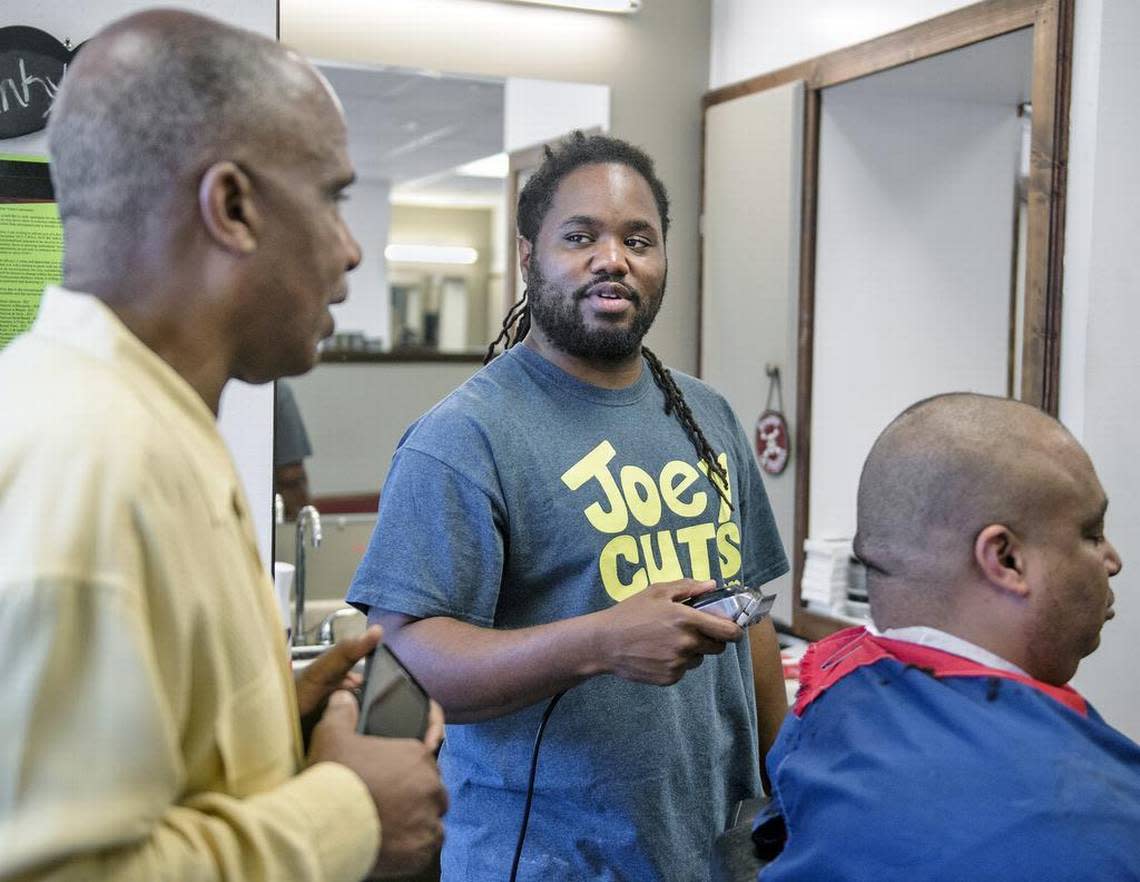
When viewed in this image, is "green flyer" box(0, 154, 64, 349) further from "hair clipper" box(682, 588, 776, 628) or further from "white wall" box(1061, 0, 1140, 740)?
"white wall" box(1061, 0, 1140, 740)

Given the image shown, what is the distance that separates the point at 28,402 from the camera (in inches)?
27.6

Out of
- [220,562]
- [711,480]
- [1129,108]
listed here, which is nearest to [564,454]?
[711,480]

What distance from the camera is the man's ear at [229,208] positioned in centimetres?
79

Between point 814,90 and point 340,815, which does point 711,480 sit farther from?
point 814,90

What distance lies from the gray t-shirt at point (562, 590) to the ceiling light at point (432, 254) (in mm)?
13646

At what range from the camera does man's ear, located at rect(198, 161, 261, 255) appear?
79 cm

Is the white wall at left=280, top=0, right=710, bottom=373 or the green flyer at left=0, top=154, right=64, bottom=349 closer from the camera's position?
the green flyer at left=0, top=154, right=64, bottom=349

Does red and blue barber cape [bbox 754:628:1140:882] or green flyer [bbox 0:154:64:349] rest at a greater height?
green flyer [bbox 0:154:64:349]

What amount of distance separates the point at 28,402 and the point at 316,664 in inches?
15.7

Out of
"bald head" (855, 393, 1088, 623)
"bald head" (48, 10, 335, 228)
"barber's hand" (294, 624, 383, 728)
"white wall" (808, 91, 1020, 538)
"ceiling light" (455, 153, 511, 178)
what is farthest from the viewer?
"ceiling light" (455, 153, 511, 178)

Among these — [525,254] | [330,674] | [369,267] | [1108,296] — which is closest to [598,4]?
[1108,296]

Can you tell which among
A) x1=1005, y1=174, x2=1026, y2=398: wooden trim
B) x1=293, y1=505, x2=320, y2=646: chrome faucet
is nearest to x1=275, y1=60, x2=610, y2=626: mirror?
x1=293, y1=505, x2=320, y2=646: chrome faucet

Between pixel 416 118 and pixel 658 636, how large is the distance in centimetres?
594

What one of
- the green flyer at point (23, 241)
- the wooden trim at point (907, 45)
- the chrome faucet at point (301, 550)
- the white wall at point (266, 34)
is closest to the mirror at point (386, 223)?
the white wall at point (266, 34)
